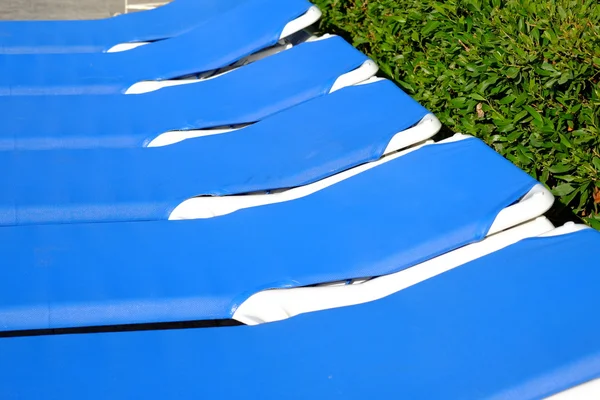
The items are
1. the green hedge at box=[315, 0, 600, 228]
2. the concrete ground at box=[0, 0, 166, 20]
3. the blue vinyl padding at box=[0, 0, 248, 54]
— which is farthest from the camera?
the concrete ground at box=[0, 0, 166, 20]

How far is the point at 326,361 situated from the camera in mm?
2887

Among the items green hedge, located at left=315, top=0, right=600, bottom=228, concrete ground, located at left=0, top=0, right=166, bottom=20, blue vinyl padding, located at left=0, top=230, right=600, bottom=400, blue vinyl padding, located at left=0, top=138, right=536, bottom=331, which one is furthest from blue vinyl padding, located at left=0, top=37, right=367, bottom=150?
concrete ground, located at left=0, top=0, right=166, bottom=20

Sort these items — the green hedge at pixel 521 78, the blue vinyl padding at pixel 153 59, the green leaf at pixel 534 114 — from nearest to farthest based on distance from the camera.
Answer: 1. the green hedge at pixel 521 78
2. the green leaf at pixel 534 114
3. the blue vinyl padding at pixel 153 59

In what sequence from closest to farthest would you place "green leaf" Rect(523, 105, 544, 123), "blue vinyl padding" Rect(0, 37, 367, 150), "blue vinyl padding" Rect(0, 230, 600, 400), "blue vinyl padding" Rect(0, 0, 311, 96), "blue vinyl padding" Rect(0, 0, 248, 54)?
"blue vinyl padding" Rect(0, 230, 600, 400)
"green leaf" Rect(523, 105, 544, 123)
"blue vinyl padding" Rect(0, 37, 367, 150)
"blue vinyl padding" Rect(0, 0, 311, 96)
"blue vinyl padding" Rect(0, 0, 248, 54)

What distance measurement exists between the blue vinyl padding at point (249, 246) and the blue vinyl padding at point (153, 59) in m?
1.72

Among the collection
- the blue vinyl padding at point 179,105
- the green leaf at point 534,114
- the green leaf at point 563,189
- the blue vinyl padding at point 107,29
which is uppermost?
the green leaf at point 534,114

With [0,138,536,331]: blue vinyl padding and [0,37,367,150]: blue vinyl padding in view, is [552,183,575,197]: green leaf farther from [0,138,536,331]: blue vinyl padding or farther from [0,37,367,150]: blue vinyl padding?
[0,37,367,150]: blue vinyl padding

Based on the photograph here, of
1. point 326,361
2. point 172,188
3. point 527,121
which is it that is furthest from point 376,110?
point 326,361

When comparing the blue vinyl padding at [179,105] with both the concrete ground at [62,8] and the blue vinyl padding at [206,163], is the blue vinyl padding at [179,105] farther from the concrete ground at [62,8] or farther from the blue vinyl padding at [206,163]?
the concrete ground at [62,8]

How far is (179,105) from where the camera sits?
4.88m

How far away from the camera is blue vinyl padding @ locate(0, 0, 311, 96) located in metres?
5.15

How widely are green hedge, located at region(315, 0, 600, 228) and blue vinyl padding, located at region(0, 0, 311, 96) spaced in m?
0.88

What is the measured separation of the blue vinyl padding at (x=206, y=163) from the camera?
382 centimetres

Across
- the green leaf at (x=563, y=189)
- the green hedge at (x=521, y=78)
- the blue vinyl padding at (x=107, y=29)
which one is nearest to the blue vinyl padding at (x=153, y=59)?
the blue vinyl padding at (x=107, y=29)
